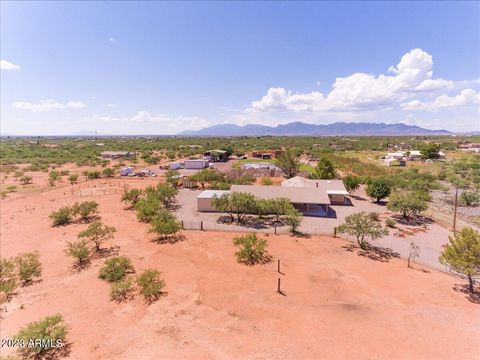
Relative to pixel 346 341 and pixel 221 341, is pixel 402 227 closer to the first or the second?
pixel 346 341

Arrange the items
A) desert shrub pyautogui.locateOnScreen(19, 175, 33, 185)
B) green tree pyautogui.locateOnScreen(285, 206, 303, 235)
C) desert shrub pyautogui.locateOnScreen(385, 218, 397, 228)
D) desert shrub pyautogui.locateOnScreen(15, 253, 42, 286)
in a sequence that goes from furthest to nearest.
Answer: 1. desert shrub pyautogui.locateOnScreen(19, 175, 33, 185)
2. desert shrub pyautogui.locateOnScreen(385, 218, 397, 228)
3. green tree pyautogui.locateOnScreen(285, 206, 303, 235)
4. desert shrub pyautogui.locateOnScreen(15, 253, 42, 286)

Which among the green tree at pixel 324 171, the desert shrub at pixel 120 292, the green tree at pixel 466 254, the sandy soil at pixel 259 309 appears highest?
the green tree at pixel 324 171

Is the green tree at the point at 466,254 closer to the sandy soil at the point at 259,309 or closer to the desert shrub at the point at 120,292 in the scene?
the sandy soil at the point at 259,309

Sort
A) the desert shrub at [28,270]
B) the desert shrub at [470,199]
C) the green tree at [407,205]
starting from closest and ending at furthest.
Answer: the desert shrub at [28,270] → the green tree at [407,205] → the desert shrub at [470,199]

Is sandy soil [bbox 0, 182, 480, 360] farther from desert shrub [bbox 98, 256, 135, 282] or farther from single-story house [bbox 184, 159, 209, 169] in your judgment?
single-story house [bbox 184, 159, 209, 169]

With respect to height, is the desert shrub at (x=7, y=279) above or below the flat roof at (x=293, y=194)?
below

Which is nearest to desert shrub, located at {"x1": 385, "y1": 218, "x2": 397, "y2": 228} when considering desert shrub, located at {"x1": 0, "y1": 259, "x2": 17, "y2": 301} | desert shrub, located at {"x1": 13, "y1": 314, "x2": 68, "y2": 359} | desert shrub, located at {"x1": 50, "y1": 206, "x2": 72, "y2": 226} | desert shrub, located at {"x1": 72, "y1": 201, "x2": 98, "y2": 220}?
desert shrub, located at {"x1": 13, "y1": 314, "x2": 68, "y2": 359}

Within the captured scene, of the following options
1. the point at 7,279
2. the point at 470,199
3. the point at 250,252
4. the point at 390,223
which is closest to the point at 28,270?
the point at 7,279

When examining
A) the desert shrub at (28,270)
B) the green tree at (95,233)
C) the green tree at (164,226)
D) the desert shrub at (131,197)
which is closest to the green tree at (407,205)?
the green tree at (164,226)

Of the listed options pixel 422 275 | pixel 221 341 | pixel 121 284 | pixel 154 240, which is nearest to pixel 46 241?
pixel 154 240
